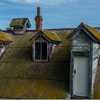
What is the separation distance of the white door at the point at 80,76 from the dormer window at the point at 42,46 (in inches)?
106

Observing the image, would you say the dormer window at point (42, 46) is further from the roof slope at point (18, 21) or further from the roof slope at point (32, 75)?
the roof slope at point (18, 21)

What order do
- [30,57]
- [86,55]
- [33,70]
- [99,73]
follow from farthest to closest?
[30,57] → [33,70] → [99,73] → [86,55]

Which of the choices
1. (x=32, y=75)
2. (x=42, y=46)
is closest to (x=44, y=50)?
(x=42, y=46)

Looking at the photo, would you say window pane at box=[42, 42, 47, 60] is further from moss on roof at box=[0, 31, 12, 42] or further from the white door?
moss on roof at box=[0, 31, 12, 42]

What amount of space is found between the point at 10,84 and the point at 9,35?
535cm

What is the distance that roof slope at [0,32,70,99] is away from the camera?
11.9 meters

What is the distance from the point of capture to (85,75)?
1133cm

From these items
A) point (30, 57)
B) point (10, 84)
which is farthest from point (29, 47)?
point (10, 84)

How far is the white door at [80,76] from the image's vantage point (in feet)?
37.1

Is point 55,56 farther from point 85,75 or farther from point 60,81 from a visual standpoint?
point 85,75

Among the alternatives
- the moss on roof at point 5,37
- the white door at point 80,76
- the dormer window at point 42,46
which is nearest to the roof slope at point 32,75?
the dormer window at point 42,46

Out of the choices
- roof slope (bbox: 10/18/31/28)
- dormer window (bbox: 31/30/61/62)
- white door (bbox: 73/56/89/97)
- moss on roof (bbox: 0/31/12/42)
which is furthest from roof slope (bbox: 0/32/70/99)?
roof slope (bbox: 10/18/31/28)

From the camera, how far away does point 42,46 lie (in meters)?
13.8

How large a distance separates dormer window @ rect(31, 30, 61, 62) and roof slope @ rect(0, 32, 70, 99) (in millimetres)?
426
